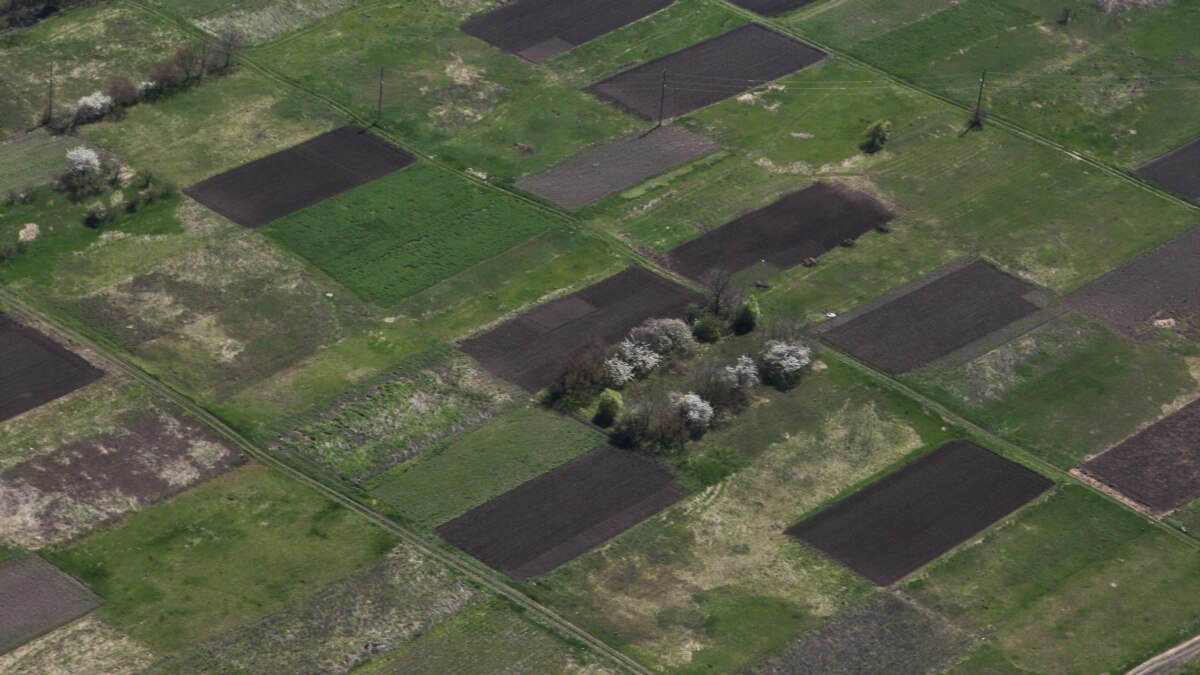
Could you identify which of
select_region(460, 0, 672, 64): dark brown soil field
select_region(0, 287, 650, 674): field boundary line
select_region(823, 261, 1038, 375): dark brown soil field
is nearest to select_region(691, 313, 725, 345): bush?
select_region(823, 261, 1038, 375): dark brown soil field

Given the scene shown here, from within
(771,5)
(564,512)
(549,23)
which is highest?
(771,5)

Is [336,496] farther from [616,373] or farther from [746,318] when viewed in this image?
[746,318]

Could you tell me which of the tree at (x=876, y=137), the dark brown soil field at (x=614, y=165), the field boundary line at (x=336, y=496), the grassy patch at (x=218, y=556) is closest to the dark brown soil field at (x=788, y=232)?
the tree at (x=876, y=137)

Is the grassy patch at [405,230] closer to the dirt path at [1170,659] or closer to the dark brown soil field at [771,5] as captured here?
the dark brown soil field at [771,5]

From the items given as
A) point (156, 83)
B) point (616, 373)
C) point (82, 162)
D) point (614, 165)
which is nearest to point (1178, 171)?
point (614, 165)

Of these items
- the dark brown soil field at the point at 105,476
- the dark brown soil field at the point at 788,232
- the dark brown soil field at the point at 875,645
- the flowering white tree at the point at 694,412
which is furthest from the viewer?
the dark brown soil field at the point at 788,232

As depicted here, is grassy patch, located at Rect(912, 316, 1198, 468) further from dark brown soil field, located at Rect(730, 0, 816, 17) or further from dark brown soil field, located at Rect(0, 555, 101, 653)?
dark brown soil field, located at Rect(0, 555, 101, 653)
